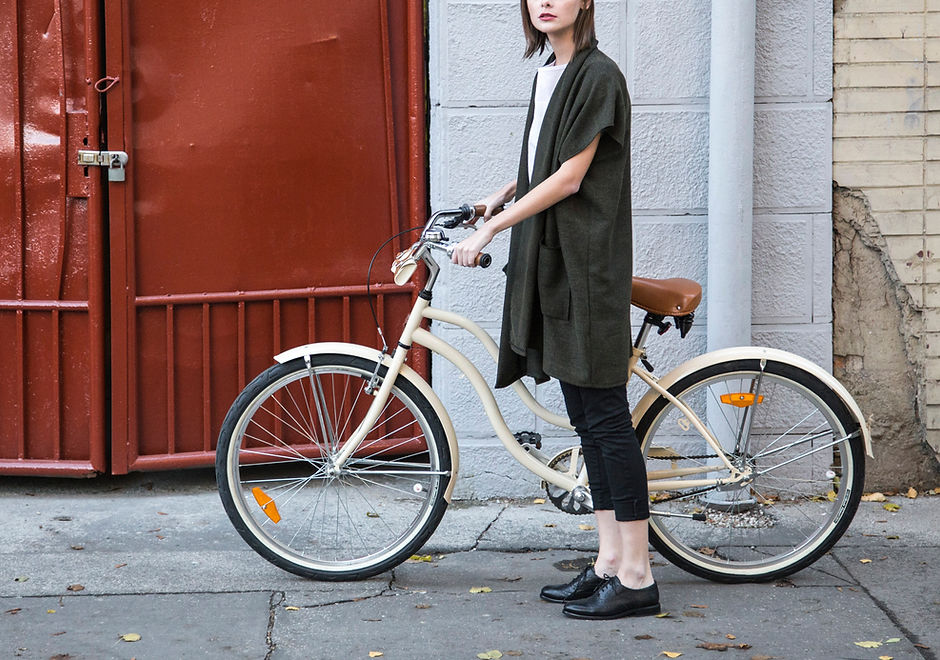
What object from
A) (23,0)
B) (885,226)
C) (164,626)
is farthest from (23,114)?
(885,226)

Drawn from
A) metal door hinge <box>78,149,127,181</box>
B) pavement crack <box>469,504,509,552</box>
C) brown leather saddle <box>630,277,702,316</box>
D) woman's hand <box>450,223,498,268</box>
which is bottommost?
pavement crack <box>469,504,509,552</box>

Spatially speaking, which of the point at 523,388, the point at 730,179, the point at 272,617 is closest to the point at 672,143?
the point at 730,179

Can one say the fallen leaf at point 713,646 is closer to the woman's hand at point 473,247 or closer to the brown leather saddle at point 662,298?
the brown leather saddle at point 662,298

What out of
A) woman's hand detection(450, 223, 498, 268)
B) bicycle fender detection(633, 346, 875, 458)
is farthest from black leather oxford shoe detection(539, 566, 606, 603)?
woman's hand detection(450, 223, 498, 268)

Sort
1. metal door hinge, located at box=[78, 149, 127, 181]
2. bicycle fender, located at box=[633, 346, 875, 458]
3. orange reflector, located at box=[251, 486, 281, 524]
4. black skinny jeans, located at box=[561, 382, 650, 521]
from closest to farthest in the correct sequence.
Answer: black skinny jeans, located at box=[561, 382, 650, 521]
bicycle fender, located at box=[633, 346, 875, 458]
orange reflector, located at box=[251, 486, 281, 524]
metal door hinge, located at box=[78, 149, 127, 181]

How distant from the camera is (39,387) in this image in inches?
195

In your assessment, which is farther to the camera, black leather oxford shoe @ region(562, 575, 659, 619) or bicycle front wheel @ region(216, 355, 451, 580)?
bicycle front wheel @ region(216, 355, 451, 580)

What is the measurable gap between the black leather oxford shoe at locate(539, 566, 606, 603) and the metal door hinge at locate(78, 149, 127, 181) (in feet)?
8.16

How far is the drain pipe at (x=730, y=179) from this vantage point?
459 cm

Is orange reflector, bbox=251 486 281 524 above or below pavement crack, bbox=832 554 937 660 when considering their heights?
above

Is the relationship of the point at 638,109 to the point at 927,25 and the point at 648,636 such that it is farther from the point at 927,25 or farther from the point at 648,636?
the point at 648,636

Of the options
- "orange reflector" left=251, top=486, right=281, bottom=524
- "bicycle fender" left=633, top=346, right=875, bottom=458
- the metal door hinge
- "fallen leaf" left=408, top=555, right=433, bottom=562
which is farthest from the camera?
the metal door hinge

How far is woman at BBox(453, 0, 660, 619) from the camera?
3445 millimetres

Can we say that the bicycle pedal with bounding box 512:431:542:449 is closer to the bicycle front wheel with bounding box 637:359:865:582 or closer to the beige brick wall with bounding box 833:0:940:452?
the bicycle front wheel with bounding box 637:359:865:582
